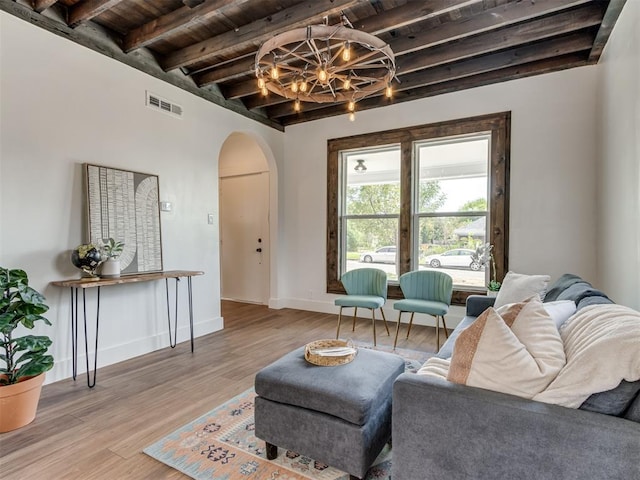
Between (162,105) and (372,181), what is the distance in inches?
110

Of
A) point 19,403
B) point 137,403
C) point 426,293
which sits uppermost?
point 426,293

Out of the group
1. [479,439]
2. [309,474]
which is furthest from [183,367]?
[479,439]

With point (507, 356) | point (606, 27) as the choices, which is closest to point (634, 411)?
point (507, 356)

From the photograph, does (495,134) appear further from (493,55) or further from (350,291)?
(350,291)

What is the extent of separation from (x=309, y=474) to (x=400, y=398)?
32.1 inches

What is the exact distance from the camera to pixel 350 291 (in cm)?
415

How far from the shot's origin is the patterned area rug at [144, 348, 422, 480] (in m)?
1.71

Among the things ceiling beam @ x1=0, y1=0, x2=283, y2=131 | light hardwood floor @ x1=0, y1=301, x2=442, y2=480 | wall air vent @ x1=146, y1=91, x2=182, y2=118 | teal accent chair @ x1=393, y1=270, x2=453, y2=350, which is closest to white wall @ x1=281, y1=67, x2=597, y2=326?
teal accent chair @ x1=393, y1=270, x2=453, y2=350

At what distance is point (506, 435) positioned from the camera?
1.09 m

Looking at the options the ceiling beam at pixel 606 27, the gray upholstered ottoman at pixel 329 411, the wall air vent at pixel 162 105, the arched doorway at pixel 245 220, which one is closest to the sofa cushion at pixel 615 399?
the gray upholstered ottoman at pixel 329 411

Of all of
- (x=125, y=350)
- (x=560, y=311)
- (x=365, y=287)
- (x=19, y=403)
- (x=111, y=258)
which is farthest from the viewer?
(x=365, y=287)

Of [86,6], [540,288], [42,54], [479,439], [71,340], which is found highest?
[86,6]

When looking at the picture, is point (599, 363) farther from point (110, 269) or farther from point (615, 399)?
point (110, 269)

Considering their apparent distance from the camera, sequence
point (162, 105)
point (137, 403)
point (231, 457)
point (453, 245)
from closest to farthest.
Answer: point (231, 457)
point (137, 403)
point (162, 105)
point (453, 245)
